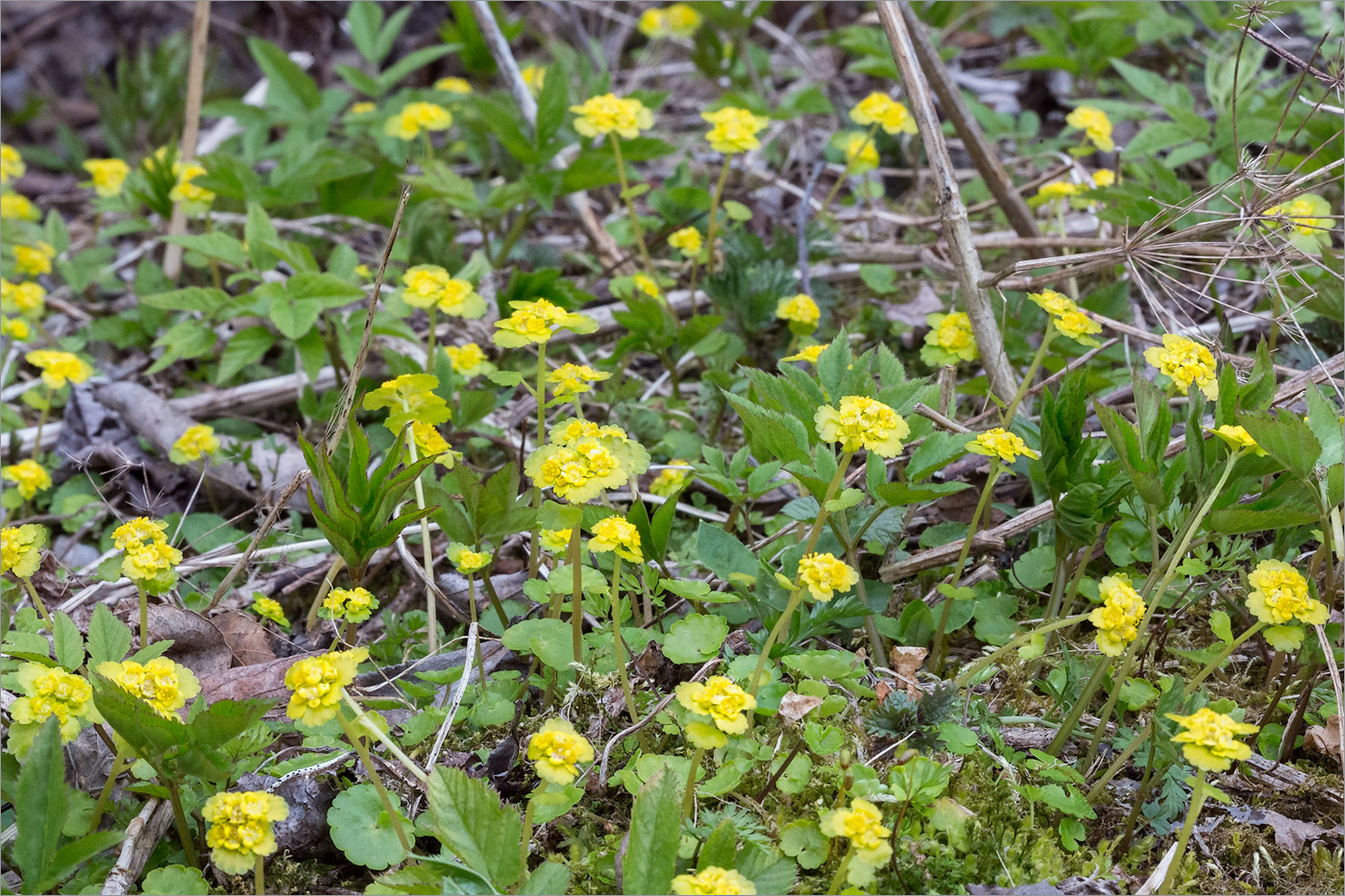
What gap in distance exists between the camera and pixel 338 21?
5.21 metres

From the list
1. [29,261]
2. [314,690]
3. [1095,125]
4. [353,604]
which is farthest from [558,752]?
[29,261]

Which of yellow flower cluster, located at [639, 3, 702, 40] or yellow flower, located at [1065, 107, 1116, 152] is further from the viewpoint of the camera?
yellow flower cluster, located at [639, 3, 702, 40]

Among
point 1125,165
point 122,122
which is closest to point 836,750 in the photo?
point 1125,165

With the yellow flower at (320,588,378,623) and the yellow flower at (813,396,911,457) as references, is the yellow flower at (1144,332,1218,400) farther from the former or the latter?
the yellow flower at (320,588,378,623)

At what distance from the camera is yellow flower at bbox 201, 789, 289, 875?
53.6 inches

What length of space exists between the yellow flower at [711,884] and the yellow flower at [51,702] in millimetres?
911

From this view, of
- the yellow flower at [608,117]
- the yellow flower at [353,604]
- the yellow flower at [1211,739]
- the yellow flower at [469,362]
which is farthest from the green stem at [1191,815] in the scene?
the yellow flower at [608,117]

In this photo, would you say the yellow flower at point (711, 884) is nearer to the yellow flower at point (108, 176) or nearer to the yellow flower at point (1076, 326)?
the yellow flower at point (1076, 326)

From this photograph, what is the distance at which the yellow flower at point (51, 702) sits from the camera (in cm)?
150

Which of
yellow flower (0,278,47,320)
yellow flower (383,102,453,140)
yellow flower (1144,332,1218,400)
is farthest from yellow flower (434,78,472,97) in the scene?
yellow flower (1144,332,1218,400)

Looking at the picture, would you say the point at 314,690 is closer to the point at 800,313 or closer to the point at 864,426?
the point at 864,426

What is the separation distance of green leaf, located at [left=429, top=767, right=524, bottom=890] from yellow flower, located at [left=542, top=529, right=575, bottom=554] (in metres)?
0.47

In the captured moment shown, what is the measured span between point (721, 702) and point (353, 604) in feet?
2.36

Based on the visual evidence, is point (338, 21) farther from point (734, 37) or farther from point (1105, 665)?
point (1105, 665)
